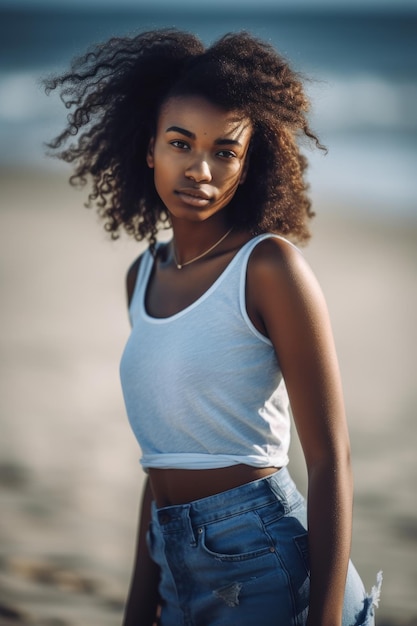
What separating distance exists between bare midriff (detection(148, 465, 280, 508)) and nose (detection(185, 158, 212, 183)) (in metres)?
0.75

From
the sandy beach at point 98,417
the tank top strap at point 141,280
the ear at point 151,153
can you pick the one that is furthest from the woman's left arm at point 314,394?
the sandy beach at point 98,417

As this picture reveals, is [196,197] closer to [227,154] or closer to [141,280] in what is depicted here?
[227,154]

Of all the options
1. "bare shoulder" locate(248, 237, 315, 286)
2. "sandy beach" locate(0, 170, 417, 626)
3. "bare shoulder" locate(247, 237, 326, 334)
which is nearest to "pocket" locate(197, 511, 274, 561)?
"bare shoulder" locate(247, 237, 326, 334)

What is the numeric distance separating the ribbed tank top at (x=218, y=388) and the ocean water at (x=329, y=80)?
1.82 meters

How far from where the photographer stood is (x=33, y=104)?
16469mm

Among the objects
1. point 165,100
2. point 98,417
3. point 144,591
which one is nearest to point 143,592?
point 144,591

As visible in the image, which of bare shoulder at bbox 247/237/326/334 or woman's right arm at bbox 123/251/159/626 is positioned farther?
woman's right arm at bbox 123/251/159/626

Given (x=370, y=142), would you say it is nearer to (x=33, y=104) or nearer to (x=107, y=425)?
(x=33, y=104)

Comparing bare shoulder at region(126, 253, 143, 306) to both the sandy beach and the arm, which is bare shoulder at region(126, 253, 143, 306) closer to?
the arm

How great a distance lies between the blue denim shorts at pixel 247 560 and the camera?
6.93 feet

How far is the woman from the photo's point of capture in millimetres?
2111

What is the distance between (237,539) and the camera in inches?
84.2

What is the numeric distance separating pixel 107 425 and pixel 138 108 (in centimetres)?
325

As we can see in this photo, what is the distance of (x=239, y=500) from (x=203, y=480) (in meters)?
0.11
